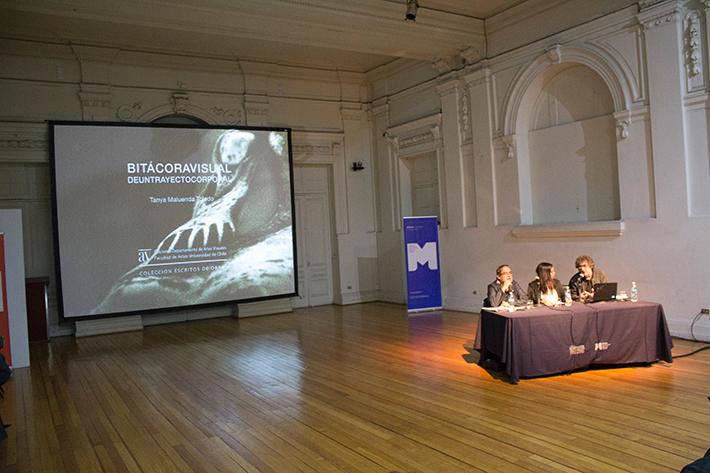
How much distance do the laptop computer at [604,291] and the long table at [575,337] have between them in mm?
105

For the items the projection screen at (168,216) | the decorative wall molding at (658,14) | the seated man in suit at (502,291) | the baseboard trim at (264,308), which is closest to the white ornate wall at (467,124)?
the decorative wall molding at (658,14)

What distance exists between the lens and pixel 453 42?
916 centimetres

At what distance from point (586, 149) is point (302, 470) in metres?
6.18

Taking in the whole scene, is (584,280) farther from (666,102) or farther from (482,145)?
(482,145)

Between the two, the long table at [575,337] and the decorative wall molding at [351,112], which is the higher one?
the decorative wall molding at [351,112]

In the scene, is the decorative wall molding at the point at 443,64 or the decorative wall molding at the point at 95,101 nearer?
the decorative wall molding at the point at 95,101

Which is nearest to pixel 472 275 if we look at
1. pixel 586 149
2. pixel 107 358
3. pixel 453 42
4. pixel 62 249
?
pixel 586 149

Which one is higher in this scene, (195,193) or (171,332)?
(195,193)

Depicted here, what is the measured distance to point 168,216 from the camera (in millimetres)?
9758

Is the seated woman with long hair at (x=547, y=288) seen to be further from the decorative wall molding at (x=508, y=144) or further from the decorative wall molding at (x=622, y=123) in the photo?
the decorative wall molding at (x=508, y=144)

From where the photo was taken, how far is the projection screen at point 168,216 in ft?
30.1

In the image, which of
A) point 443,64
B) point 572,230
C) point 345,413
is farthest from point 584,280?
point 443,64

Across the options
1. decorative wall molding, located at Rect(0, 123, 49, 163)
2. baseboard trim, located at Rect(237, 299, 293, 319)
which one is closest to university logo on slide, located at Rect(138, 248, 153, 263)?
baseboard trim, located at Rect(237, 299, 293, 319)

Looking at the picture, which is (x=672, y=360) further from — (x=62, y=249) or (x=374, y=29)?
(x=62, y=249)
